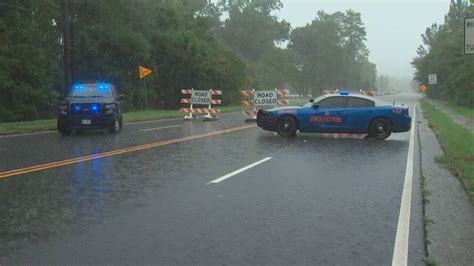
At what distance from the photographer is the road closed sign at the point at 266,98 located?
25.1 m

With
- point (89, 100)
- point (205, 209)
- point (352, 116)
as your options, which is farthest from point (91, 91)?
point (205, 209)

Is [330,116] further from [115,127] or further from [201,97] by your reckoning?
[201,97]

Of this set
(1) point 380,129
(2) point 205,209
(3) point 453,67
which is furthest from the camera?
(3) point 453,67

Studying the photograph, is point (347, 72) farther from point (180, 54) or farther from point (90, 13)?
point (90, 13)

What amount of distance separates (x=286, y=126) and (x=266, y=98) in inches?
311

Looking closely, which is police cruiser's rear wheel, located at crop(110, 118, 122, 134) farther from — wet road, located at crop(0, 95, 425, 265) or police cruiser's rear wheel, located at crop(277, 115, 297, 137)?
police cruiser's rear wheel, located at crop(277, 115, 297, 137)

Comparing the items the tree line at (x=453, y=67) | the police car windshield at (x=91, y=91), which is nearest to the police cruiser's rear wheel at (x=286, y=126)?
the police car windshield at (x=91, y=91)

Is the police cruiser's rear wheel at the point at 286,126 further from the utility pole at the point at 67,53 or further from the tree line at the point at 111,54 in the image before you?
the tree line at the point at 111,54

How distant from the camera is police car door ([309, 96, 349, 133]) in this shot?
16.9 metres

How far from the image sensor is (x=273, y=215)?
687 centimetres

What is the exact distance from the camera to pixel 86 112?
17984 mm

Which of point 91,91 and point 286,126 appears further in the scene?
point 91,91

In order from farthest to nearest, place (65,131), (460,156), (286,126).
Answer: (65,131)
(286,126)
(460,156)

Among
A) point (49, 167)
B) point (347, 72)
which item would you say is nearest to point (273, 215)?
point (49, 167)
